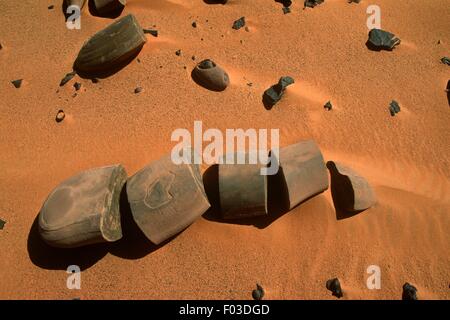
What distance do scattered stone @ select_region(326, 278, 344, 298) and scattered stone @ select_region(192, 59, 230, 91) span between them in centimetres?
201

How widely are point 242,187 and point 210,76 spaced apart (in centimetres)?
127

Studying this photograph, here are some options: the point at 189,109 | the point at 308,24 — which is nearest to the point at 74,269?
the point at 189,109

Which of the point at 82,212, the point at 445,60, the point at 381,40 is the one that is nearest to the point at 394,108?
the point at 381,40

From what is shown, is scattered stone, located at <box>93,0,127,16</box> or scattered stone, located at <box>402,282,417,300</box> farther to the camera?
scattered stone, located at <box>93,0,127,16</box>

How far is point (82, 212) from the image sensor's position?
2863 millimetres

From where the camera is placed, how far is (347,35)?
4305 millimetres

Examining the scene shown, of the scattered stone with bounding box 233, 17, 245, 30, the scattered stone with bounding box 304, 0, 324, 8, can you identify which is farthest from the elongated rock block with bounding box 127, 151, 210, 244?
the scattered stone with bounding box 304, 0, 324, 8

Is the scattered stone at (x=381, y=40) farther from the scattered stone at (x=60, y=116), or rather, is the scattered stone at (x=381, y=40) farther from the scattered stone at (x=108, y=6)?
the scattered stone at (x=60, y=116)

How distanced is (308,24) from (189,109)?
171 cm

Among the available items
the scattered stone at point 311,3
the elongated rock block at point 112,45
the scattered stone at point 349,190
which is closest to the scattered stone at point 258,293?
the scattered stone at point 349,190

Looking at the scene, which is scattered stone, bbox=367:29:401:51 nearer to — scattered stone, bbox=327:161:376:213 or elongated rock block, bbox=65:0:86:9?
scattered stone, bbox=327:161:376:213

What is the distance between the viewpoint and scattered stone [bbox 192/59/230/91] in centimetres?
376

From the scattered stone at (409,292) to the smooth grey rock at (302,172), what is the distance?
1047 mm

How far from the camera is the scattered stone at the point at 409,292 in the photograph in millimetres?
3193
